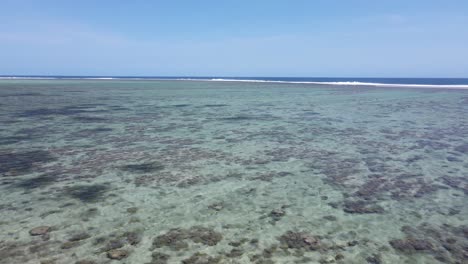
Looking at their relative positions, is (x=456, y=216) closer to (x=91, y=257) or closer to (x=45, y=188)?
(x=91, y=257)

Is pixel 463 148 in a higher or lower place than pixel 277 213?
higher

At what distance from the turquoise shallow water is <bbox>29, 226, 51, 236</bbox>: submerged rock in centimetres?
2

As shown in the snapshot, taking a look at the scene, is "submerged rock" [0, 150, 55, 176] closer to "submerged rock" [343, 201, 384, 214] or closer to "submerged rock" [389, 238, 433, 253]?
"submerged rock" [343, 201, 384, 214]

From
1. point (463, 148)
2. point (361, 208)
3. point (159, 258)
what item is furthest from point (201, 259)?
point (463, 148)

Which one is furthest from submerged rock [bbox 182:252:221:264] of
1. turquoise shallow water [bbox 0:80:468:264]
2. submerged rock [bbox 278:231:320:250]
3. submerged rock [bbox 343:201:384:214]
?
submerged rock [bbox 343:201:384:214]

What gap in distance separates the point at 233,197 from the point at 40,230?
3469 mm

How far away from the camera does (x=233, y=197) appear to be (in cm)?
746

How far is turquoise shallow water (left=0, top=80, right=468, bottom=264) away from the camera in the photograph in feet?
17.2

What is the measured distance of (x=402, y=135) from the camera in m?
14.6

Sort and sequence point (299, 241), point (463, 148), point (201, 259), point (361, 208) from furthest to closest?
point (463, 148)
point (361, 208)
point (299, 241)
point (201, 259)

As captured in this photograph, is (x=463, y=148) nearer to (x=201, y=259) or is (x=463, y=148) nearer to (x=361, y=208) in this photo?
(x=361, y=208)

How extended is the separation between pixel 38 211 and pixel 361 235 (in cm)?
554

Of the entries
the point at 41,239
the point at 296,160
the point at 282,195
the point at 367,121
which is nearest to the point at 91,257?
the point at 41,239

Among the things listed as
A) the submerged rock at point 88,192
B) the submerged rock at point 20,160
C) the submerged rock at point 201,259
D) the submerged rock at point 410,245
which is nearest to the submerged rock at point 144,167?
the submerged rock at point 88,192
